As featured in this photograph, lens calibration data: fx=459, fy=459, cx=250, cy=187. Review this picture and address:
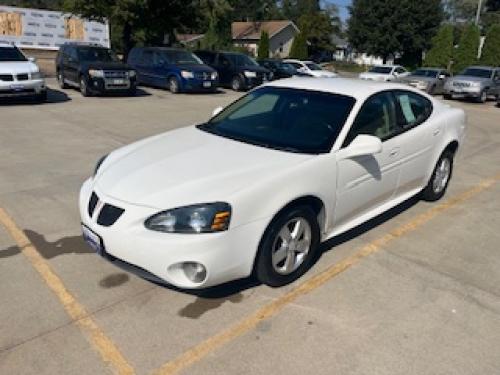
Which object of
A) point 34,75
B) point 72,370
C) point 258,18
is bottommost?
point 72,370

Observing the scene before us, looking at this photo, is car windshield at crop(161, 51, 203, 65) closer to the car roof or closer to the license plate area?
the car roof

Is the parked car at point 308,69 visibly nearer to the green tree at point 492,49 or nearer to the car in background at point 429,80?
the car in background at point 429,80

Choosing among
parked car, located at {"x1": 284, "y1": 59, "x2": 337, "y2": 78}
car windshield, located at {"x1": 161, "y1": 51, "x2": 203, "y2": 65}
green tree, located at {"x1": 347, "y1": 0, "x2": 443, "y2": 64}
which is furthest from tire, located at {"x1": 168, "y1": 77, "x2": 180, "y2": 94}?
green tree, located at {"x1": 347, "y1": 0, "x2": 443, "y2": 64}

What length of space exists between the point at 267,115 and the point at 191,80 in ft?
42.0

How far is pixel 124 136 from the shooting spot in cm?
919

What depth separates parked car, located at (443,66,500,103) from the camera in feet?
62.4

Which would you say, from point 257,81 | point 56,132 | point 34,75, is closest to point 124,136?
point 56,132

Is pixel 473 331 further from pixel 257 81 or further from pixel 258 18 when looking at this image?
pixel 258 18

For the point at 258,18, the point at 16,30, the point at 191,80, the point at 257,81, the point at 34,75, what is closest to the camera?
the point at 34,75

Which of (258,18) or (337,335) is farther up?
(258,18)

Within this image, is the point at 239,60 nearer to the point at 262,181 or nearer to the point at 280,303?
the point at 262,181

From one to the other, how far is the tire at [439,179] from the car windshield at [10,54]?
459 inches

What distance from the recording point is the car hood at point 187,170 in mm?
3180

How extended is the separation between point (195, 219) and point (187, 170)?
1.80 ft
